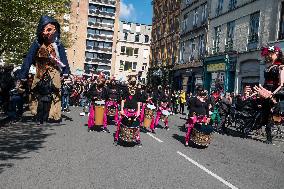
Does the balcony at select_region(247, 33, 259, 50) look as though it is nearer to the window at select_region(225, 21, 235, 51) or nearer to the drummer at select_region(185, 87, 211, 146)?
the window at select_region(225, 21, 235, 51)

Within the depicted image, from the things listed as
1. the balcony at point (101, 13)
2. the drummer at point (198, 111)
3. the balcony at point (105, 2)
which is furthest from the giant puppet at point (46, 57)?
the balcony at point (105, 2)

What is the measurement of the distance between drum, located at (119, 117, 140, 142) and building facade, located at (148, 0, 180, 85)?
104ft

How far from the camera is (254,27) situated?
25.7m

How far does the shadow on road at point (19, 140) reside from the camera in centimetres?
738

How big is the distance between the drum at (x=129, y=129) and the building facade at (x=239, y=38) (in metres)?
15.5

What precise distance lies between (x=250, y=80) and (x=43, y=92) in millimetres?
23523

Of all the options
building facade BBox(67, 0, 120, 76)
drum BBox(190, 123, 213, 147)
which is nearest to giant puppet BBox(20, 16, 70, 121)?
drum BBox(190, 123, 213, 147)

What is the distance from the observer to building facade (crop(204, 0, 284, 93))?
23.8m

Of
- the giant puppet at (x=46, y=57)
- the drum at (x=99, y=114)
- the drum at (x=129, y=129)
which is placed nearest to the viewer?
the giant puppet at (x=46, y=57)

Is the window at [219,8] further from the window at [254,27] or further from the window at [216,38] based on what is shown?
the window at [254,27]

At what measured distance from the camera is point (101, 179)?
6070 mm

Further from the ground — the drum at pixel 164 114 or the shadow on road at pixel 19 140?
the drum at pixel 164 114

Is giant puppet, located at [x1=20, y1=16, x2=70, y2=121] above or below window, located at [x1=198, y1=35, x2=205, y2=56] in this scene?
below

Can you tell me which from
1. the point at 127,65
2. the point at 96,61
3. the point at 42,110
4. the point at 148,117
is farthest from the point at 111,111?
the point at 96,61
